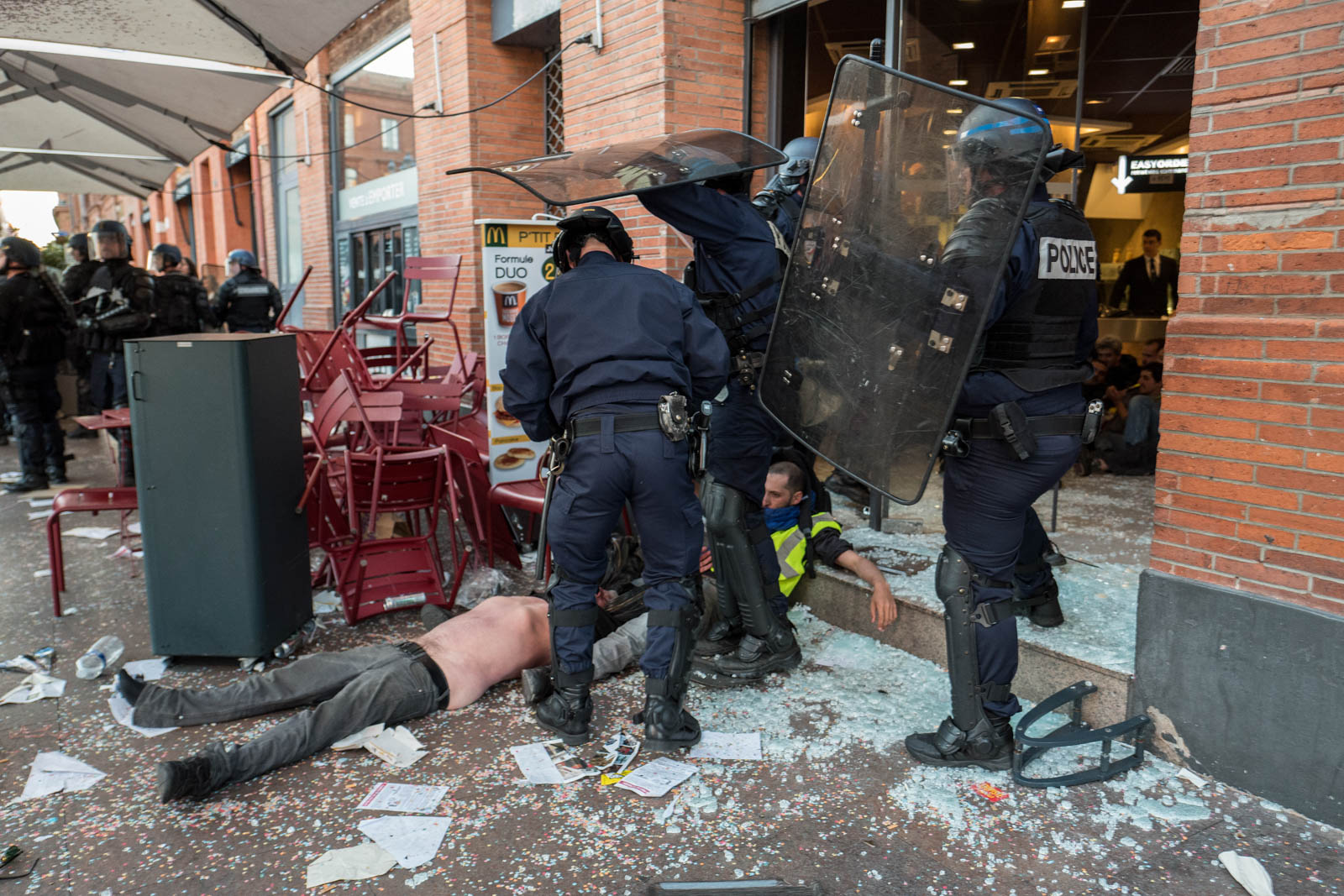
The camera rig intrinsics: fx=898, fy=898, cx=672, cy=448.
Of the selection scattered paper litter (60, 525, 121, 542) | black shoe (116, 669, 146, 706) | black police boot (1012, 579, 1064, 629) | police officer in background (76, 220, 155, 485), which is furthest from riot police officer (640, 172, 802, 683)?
police officer in background (76, 220, 155, 485)

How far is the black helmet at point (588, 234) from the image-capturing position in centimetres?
321

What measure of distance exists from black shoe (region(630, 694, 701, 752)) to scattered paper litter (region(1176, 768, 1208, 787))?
1600 millimetres

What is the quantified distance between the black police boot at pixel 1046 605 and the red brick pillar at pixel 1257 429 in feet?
1.68

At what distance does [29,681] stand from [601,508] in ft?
8.65

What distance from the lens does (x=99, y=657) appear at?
3.88 meters

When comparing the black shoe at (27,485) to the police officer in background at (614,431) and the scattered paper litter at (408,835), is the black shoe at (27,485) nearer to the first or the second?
the police officer in background at (614,431)

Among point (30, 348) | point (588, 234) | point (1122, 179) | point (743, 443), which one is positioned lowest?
point (743, 443)

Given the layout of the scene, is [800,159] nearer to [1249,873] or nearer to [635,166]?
[635,166]

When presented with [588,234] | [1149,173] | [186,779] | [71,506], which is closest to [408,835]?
[186,779]

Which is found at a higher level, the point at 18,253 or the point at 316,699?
the point at 18,253

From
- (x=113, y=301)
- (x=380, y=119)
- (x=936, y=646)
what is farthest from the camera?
(x=380, y=119)

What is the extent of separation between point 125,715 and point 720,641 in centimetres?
237

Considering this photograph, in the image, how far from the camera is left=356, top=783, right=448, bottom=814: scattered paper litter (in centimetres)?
280

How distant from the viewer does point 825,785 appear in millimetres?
2939
